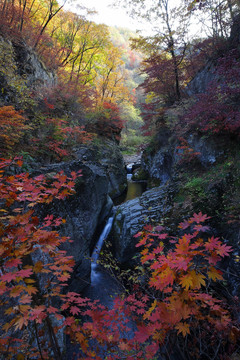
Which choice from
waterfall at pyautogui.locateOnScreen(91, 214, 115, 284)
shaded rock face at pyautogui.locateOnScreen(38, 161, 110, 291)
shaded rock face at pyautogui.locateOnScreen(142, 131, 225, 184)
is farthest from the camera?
waterfall at pyautogui.locateOnScreen(91, 214, 115, 284)

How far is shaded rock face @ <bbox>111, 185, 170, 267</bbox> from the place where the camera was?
5402mm

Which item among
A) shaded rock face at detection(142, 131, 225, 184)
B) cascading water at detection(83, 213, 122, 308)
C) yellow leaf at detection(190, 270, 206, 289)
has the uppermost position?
shaded rock face at detection(142, 131, 225, 184)

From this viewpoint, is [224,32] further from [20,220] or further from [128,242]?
[20,220]

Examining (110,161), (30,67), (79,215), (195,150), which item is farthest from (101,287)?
(30,67)

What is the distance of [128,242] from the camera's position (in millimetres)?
5422

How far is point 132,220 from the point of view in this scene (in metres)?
5.83

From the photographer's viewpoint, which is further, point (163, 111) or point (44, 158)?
point (163, 111)

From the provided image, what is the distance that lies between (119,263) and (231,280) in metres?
3.28

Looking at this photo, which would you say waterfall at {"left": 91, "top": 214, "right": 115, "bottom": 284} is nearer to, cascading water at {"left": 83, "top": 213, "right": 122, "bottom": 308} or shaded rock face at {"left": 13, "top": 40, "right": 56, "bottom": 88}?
cascading water at {"left": 83, "top": 213, "right": 122, "bottom": 308}

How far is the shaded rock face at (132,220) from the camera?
5.40m

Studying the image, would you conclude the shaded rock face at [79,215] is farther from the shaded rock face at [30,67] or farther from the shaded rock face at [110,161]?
the shaded rock face at [30,67]

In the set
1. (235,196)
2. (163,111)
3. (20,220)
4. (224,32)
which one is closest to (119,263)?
(235,196)

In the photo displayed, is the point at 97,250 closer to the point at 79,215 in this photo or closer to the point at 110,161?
the point at 79,215

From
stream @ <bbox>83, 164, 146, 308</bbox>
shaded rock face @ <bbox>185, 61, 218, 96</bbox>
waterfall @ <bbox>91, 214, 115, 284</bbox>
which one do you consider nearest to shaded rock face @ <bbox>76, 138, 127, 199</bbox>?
waterfall @ <bbox>91, 214, 115, 284</bbox>
